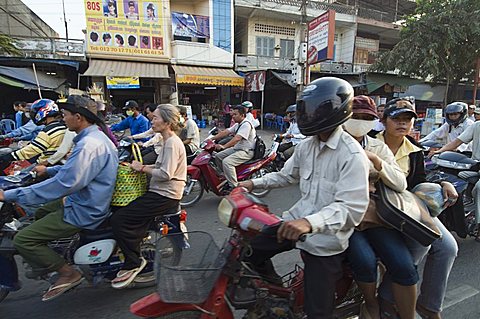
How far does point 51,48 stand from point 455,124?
15.4m

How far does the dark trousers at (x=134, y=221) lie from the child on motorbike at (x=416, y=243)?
5.74ft

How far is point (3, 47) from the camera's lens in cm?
1215

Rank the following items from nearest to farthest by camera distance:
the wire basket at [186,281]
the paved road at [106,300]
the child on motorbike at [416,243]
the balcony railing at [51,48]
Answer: the wire basket at [186,281] < the child on motorbike at [416,243] < the paved road at [106,300] < the balcony railing at [51,48]

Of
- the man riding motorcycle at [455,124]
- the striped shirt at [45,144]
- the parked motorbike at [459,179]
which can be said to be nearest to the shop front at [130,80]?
the striped shirt at [45,144]

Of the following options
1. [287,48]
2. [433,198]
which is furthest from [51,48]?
[433,198]

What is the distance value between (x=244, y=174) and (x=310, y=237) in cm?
349

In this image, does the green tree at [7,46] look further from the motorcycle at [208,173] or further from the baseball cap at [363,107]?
the baseball cap at [363,107]

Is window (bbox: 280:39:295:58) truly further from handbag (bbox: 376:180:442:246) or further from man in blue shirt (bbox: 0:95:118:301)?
handbag (bbox: 376:180:442:246)

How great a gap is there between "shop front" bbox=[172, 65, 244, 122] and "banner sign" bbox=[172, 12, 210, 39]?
5.74ft

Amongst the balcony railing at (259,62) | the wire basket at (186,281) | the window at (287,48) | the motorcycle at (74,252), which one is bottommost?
the motorcycle at (74,252)

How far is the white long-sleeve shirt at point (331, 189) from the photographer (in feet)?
4.35

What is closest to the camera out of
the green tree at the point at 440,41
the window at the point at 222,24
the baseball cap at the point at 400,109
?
the baseball cap at the point at 400,109

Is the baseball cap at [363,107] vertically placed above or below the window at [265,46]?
below

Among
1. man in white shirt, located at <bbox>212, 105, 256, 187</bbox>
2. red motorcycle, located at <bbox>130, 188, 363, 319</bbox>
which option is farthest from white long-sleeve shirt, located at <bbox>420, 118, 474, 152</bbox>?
red motorcycle, located at <bbox>130, 188, 363, 319</bbox>
